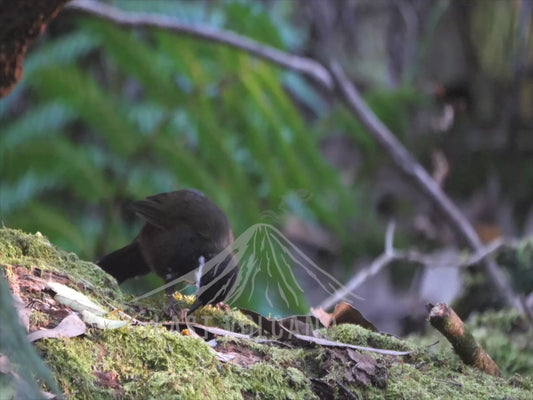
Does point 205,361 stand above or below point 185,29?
below

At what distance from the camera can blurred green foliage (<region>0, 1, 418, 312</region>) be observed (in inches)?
147

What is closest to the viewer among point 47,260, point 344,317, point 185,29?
point 47,260

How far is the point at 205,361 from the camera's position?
4.32 feet

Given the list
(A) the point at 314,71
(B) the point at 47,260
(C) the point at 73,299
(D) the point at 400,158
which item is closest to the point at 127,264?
(B) the point at 47,260

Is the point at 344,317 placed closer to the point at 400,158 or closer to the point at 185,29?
the point at 185,29

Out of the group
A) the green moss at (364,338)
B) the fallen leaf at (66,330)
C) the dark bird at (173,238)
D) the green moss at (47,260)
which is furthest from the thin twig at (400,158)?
the fallen leaf at (66,330)

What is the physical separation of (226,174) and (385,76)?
2.97 m

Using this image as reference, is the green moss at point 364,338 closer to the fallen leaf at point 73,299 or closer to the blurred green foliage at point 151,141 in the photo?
the fallen leaf at point 73,299

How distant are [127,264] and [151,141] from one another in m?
1.86

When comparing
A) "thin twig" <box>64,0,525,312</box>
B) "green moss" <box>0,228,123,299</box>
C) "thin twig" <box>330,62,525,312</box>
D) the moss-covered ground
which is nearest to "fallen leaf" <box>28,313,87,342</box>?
the moss-covered ground

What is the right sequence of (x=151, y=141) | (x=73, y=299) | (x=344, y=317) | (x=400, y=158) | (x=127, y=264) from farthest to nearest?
(x=400, y=158) < (x=151, y=141) < (x=127, y=264) < (x=344, y=317) < (x=73, y=299)

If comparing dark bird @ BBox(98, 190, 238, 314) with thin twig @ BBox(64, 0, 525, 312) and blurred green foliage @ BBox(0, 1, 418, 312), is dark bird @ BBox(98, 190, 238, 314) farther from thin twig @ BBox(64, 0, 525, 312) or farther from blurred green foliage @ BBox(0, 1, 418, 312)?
thin twig @ BBox(64, 0, 525, 312)

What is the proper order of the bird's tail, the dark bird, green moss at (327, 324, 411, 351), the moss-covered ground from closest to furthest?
the moss-covered ground → green moss at (327, 324, 411, 351) → the dark bird → the bird's tail

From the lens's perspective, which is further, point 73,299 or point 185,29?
point 185,29
